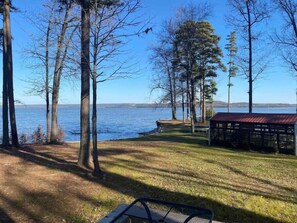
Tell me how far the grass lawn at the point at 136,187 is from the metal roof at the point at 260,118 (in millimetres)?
4089

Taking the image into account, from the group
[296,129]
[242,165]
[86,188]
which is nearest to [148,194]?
[86,188]

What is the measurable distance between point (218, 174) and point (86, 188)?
3.45 metres

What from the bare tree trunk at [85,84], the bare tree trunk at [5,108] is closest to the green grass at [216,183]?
the bare tree trunk at [85,84]

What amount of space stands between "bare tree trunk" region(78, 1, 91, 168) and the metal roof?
29.2ft

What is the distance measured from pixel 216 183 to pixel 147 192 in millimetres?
1716

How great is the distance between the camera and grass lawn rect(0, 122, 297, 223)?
4.82m

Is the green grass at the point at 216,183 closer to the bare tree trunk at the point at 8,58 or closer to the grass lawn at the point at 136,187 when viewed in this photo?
the grass lawn at the point at 136,187

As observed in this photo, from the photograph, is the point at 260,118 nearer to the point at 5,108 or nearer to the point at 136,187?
the point at 136,187

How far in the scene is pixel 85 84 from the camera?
734 cm

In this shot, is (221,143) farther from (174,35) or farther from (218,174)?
(174,35)

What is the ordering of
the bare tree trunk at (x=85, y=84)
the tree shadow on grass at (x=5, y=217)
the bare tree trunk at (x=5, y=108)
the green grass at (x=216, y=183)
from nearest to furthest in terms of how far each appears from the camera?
the tree shadow on grass at (x=5, y=217), the green grass at (x=216, y=183), the bare tree trunk at (x=85, y=84), the bare tree trunk at (x=5, y=108)

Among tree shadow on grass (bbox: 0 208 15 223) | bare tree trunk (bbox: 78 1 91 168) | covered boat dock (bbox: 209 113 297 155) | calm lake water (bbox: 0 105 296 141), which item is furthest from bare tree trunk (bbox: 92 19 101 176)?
A: calm lake water (bbox: 0 105 296 141)

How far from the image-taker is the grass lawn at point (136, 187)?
15.8 feet

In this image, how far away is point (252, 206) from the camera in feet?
17.1
